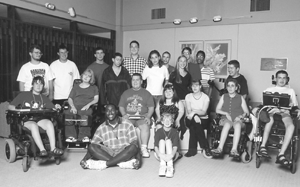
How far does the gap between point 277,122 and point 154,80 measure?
1963 mm

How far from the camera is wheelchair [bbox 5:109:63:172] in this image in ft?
11.3

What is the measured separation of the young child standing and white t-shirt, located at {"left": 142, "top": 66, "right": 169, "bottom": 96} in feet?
3.34

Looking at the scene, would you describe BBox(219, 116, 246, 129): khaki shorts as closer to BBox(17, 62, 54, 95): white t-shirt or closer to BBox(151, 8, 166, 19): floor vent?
BBox(17, 62, 54, 95): white t-shirt

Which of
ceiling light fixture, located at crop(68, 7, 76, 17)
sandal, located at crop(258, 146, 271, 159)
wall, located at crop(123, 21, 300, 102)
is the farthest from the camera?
ceiling light fixture, located at crop(68, 7, 76, 17)

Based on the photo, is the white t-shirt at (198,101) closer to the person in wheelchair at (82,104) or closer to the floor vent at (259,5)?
the person in wheelchair at (82,104)

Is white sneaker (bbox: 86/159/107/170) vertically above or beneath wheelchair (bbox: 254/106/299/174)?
beneath

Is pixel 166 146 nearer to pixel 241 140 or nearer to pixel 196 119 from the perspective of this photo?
pixel 196 119

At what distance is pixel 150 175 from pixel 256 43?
430cm

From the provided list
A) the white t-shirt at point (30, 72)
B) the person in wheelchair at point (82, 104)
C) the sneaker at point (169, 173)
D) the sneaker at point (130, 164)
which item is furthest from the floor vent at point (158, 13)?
the sneaker at point (169, 173)

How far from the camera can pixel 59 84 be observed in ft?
15.3

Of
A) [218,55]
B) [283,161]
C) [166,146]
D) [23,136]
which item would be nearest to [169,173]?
[166,146]

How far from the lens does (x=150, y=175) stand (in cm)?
325

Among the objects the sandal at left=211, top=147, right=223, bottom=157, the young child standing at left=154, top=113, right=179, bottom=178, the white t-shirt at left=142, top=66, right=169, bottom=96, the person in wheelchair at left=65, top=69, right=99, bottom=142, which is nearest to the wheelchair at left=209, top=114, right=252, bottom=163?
the sandal at left=211, top=147, right=223, bottom=157

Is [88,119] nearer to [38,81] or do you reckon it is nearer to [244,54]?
[38,81]
